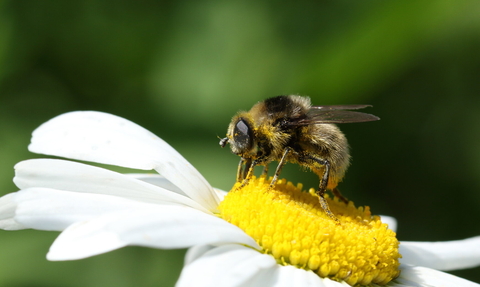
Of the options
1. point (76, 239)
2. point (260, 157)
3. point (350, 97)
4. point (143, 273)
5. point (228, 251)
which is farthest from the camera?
point (350, 97)

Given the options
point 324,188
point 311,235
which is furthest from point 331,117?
point 311,235

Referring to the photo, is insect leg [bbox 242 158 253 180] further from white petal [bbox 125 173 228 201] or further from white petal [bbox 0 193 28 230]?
white petal [bbox 0 193 28 230]

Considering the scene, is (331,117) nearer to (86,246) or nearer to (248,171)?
(248,171)

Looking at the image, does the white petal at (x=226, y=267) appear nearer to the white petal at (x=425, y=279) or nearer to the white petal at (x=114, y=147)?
the white petal at (x=114, y=147)

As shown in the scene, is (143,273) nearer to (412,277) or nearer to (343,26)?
(412,277)

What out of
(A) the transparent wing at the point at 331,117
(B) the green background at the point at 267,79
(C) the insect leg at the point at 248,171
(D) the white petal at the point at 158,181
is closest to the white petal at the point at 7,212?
(D) the white petal at the point at 158,181

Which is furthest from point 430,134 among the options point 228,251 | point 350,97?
point 228,251
